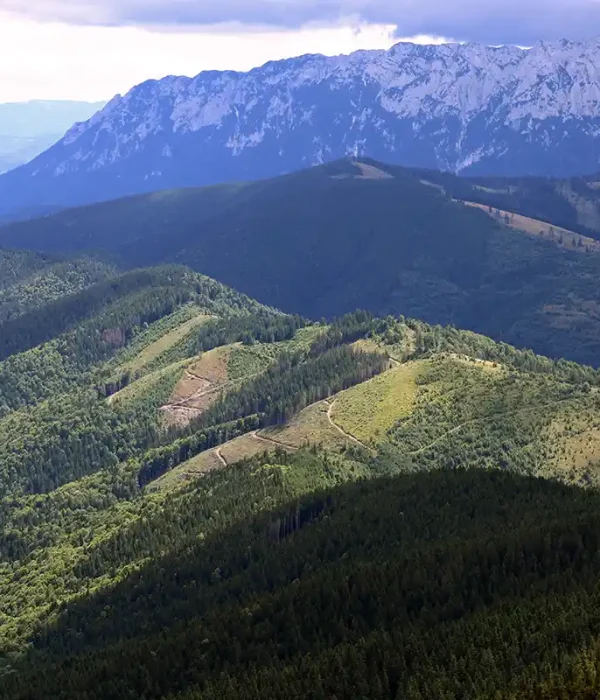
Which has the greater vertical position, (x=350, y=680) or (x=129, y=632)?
(x=350, y=680)

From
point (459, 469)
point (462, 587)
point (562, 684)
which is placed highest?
point (562, 684)

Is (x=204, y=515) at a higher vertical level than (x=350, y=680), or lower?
lower

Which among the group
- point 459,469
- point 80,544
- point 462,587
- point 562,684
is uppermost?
point 562,684

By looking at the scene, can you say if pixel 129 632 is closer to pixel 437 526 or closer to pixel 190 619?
pixel 190 619

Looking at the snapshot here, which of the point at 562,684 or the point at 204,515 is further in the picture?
the point at 204,515

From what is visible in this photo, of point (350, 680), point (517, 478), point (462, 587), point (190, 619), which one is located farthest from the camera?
point (517, 478)

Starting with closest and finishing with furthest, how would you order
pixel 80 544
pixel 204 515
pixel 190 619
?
pixel 190 619 → pixel 204 515 → pixel 80 544

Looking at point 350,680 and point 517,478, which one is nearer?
point 350,680

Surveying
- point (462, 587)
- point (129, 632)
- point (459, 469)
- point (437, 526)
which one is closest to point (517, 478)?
point (459, 469)

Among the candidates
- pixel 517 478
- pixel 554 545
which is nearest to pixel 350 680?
pixel 554 545

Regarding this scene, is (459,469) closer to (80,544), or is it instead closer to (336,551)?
(336,551)
